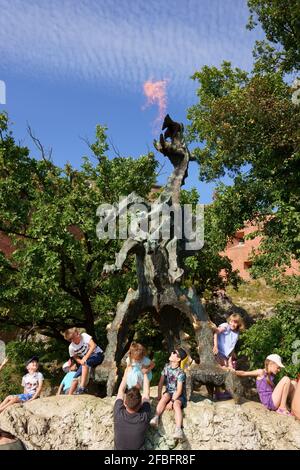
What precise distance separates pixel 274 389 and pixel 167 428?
171cm

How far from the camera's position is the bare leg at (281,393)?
586cm

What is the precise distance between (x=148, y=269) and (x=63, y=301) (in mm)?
5667

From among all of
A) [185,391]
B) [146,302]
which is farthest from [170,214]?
[185,391]

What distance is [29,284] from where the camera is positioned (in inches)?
417

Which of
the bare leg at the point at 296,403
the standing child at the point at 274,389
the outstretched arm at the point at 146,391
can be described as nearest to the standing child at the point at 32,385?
the outstretched arm at the point at 146,391

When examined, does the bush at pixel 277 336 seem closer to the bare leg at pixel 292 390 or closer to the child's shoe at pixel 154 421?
the bare leg at pixel 292 390

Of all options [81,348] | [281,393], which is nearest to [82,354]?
[81,348]

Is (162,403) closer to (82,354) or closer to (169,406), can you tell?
(169,406)

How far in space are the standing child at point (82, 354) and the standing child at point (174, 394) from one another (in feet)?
4.27

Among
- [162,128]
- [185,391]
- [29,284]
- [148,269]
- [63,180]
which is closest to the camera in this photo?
[185,391]

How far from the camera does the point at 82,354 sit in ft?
21.6
